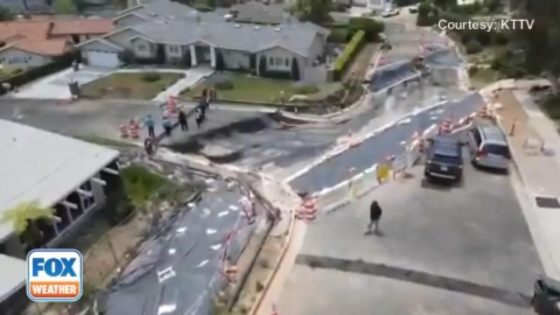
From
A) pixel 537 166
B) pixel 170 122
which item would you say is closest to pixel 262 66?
pixel 170 122

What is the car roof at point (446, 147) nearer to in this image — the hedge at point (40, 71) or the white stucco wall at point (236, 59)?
the white stucco wall at point (236, 59)

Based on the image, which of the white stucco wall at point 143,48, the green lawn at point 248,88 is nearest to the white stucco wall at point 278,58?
the green lawn at point 248,88

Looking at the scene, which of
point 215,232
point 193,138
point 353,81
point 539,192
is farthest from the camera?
point 353,81

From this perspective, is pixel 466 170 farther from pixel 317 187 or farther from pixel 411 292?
pixel 411 292

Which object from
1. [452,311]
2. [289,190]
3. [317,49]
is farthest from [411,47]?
[452,311]

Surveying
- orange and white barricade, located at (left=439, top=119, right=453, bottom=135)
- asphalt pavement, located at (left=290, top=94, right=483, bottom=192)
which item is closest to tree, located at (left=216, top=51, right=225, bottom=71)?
asphalt pavement, located at (left=290, top=94, right=483, bottom=192)
